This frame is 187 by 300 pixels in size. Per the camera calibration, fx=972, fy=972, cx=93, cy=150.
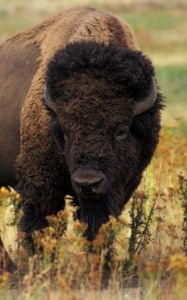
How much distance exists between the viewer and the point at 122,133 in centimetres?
739

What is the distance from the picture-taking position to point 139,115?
7574 millimetres

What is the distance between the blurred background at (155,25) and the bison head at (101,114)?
557 inches

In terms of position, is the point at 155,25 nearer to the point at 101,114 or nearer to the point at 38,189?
the point at 38,189

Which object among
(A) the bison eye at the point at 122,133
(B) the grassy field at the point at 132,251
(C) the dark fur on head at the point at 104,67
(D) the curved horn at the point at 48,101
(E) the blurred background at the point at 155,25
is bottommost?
(E) the blurred background at the point at 155,25

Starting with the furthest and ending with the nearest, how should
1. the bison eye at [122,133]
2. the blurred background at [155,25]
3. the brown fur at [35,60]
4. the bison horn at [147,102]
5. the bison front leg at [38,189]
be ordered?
1. the blurred background at [155,25]
2. the brown fur at [35,60]
3. the bison front leg at [38,189]
4. the bison horn at [147,102]
5. the bison eye at [122,133]

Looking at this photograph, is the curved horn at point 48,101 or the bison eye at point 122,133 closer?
the bison eye at point 122,133

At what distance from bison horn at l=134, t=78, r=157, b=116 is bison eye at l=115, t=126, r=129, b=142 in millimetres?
172

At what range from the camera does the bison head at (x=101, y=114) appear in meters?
7.09

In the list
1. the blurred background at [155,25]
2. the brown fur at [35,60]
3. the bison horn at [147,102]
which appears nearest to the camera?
the bison horn at [147,102]

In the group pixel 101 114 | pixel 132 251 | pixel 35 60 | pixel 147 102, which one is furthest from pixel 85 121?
pixel 35 60

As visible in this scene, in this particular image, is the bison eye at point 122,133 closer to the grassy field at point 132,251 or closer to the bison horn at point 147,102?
the bison horn at point 147,102

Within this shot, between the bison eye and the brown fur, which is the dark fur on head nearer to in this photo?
the bison eye

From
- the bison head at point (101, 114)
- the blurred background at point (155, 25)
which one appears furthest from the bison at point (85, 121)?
the blurred background at point (155, 25)

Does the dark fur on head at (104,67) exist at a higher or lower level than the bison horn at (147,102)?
higher
